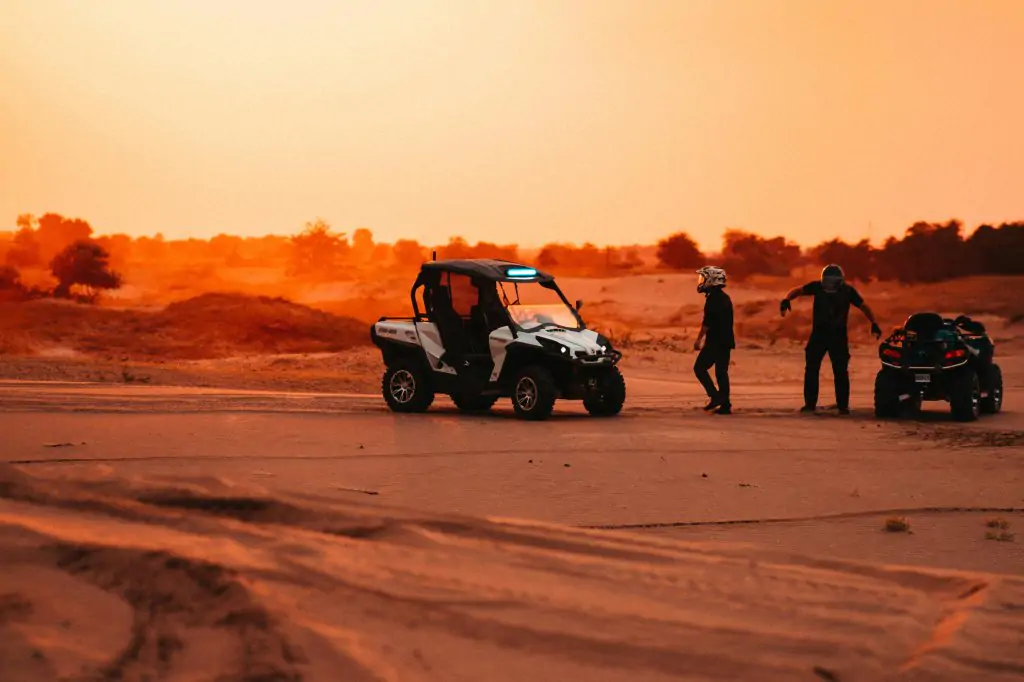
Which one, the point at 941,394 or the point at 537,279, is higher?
the point at 537,279

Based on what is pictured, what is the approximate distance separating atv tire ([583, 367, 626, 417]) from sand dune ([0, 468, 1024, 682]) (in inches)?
327

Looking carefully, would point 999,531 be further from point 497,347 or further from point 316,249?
point 316,249

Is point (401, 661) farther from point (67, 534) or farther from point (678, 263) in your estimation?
point (678, 263)

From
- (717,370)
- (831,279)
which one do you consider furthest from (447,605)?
(831,279)

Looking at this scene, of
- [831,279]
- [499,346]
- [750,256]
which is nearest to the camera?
[499,346]

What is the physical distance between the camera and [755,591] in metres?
6.12

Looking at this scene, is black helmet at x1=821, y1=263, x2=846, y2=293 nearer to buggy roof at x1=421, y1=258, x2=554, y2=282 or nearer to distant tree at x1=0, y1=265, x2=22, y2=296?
buggy roof at x1=421, y1=258, x2=554, y2=282

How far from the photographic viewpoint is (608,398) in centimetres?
1602

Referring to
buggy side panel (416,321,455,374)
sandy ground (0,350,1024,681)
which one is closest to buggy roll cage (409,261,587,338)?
buggy side panel (416,321,455,374)

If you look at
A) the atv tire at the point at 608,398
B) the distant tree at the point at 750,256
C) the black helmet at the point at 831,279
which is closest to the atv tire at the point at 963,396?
the black helmet at the point at 831,279

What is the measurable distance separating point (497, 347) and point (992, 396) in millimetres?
6911

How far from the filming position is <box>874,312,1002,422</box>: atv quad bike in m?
15.6

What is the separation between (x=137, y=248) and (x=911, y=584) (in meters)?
128

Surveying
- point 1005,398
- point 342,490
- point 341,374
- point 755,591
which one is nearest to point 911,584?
point 755,591
